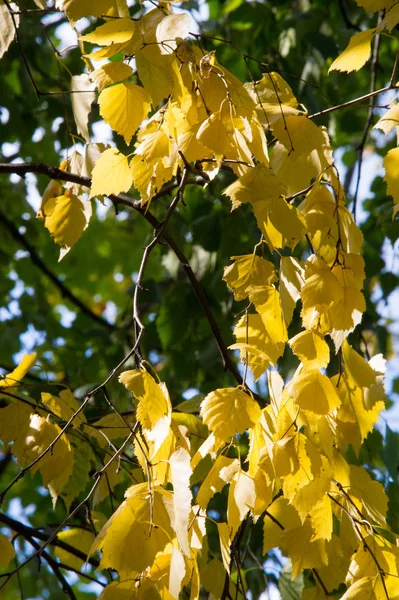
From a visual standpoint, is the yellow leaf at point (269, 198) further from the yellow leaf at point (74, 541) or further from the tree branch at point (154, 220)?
the yellow leaf at point (74, 541)

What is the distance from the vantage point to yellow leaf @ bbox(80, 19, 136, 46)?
88 centimetres

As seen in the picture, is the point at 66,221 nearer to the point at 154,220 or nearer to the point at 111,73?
the point at 154,220

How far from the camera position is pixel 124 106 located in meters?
0.97

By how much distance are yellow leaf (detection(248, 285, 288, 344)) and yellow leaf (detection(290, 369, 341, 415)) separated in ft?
0.25

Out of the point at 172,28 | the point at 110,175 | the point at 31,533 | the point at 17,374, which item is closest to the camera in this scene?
the point at 172,28

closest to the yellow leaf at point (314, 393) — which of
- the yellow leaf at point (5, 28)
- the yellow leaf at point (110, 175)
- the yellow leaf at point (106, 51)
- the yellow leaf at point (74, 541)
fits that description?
the yellow leaf at point (110, 175)

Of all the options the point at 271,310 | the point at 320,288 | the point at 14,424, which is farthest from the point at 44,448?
the point at 320,288

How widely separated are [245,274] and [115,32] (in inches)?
13.8

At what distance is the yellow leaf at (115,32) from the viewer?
0.88 metres

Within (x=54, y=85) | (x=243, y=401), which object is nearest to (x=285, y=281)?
(x=243, y=401)

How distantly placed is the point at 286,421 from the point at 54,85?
2169mm

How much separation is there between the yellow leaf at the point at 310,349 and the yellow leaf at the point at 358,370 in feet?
0.17

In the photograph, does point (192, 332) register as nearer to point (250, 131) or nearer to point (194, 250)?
point (194, 250)

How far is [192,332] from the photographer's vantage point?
263cm
